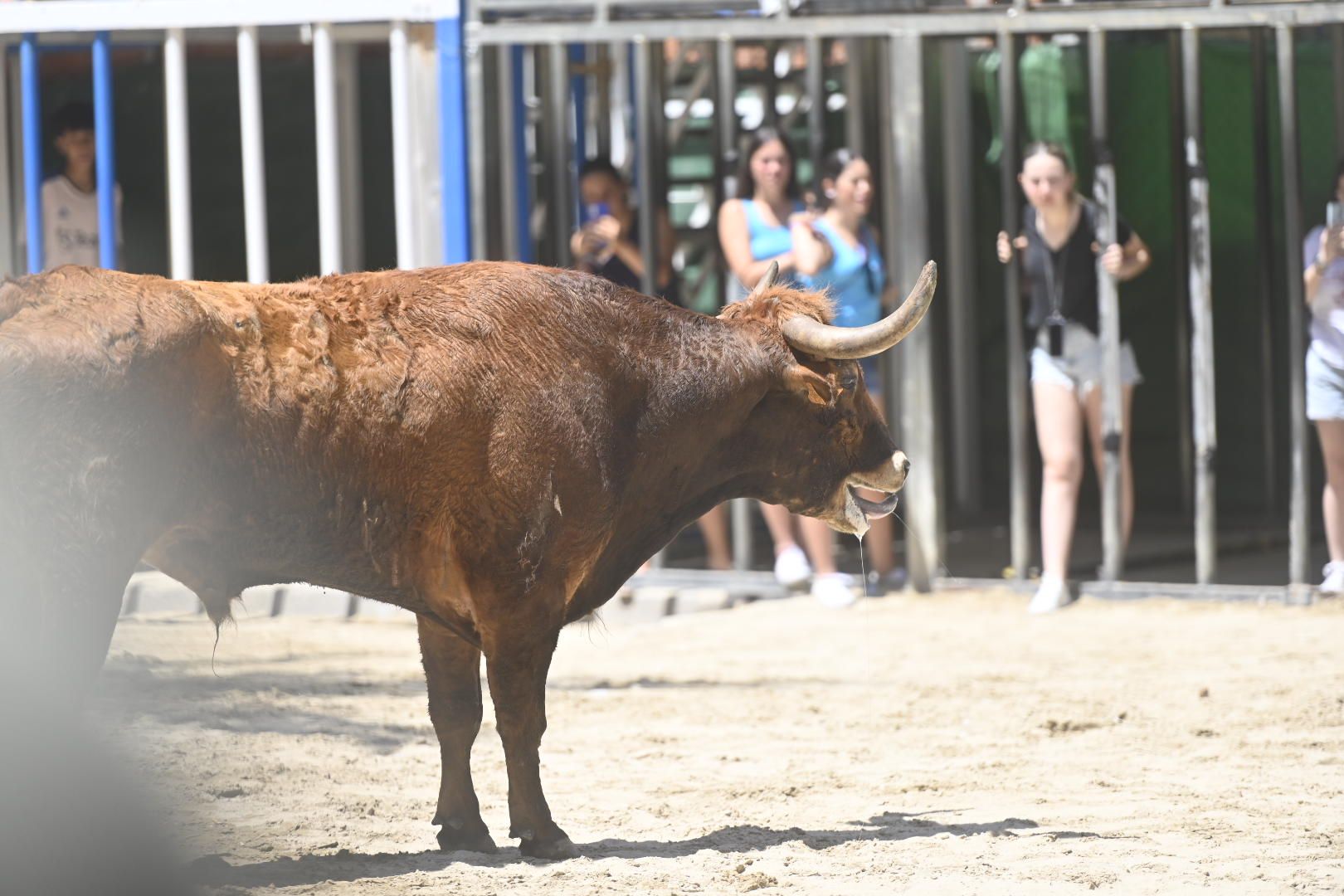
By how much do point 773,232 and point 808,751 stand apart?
329 centimetres

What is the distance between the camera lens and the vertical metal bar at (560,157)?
9.80 m

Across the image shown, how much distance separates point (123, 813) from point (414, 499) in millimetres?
993

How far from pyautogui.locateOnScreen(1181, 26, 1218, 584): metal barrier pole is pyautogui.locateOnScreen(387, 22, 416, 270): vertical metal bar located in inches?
142

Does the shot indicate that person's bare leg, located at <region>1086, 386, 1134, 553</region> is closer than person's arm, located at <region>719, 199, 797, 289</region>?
No

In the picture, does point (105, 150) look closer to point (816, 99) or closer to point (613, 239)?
point (613, 239)

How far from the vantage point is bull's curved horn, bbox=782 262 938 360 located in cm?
523

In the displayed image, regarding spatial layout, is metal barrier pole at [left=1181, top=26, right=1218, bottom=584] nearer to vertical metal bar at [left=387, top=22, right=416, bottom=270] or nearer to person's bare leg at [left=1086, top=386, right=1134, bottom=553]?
person's bare leg at [left=1086, top=386, right=1134, bottom=553]

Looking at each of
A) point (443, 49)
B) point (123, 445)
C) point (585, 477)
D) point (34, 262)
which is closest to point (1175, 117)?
point (443, 49)

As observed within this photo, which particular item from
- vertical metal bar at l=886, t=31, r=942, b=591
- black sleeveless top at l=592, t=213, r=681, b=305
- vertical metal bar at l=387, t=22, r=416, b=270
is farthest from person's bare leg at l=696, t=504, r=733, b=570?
vertical metal bar at l=387, t=22, r=416, b=270

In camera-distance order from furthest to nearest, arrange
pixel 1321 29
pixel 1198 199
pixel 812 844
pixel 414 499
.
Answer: pixel 1321 29 < pixel 1198 199 < pixel 812 844 < pixel 414 499

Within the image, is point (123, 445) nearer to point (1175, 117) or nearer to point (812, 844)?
point (812, 844)

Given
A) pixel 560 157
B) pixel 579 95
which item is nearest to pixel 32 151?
pixel 560 157

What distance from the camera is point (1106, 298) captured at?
9273 mm

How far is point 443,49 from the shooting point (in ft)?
30.9
